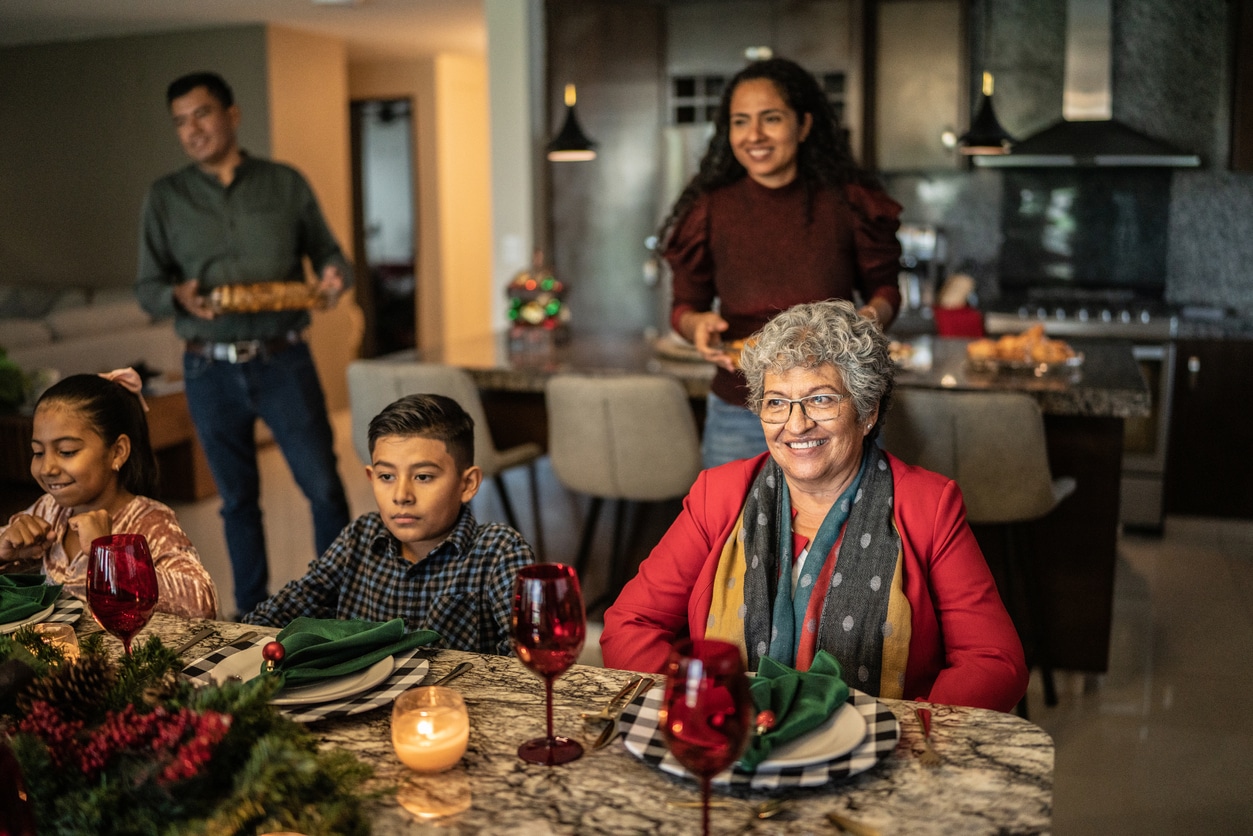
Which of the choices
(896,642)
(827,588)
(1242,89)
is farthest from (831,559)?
(1242,89)

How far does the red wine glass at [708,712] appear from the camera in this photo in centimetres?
95

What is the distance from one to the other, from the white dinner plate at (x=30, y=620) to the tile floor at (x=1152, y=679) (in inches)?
73.2

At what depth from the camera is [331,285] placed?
328 centimetres

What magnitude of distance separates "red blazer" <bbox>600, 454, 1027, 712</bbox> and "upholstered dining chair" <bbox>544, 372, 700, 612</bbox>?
4.44 ft

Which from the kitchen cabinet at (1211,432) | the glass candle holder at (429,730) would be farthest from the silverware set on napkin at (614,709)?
the kitchen cabinet at (1211,432)

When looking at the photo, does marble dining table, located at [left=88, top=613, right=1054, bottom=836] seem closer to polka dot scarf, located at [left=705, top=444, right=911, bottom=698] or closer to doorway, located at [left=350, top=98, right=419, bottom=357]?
polka dot scarf, located at [left=705, top=444, right=911, bottom=698]

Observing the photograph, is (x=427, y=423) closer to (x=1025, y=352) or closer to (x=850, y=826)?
(x=850, y=826)

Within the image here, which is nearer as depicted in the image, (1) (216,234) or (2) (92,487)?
(2) (92,487)

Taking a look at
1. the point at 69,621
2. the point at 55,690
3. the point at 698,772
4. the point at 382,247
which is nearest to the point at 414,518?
the point at 69,621

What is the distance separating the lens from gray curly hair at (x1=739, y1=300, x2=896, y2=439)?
162 cm

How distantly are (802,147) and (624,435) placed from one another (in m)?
0.96

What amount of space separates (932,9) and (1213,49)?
121cm

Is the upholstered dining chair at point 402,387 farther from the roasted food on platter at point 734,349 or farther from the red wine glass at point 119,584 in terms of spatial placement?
the red wine glass at point 119,584

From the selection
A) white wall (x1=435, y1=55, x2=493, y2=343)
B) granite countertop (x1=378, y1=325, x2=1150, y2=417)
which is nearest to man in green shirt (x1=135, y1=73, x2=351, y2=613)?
granite countertop (x1=378, y1=325, x2=1150, y2=417)
